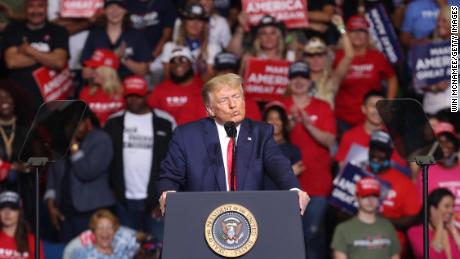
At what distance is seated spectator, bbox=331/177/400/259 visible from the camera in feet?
27.1

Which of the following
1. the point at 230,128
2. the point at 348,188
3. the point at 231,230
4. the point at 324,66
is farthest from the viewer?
the point at 324,66

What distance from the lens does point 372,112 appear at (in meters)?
9.18

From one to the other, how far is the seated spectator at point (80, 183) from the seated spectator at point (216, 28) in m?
1.50

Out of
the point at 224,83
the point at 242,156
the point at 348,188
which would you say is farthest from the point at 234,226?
the point at 348,188

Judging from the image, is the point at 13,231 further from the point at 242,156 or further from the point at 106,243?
the point at 242,156

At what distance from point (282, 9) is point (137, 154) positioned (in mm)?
2008

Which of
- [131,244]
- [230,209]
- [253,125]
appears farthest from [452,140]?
[230,209]

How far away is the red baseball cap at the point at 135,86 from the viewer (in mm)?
9156

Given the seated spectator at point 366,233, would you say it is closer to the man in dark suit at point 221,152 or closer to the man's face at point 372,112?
the man's face at point 372,112

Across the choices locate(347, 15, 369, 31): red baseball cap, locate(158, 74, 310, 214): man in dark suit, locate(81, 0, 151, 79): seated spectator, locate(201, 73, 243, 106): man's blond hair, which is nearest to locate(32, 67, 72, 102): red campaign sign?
locate(81, 0, 151, 79): seated spectator

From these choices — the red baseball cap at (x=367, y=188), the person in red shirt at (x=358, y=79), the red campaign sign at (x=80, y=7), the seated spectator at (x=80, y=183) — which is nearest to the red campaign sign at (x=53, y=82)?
the red campaign sign at (x=80, y=7)

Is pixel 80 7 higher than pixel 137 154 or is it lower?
higher

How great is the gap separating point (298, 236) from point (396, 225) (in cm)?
387

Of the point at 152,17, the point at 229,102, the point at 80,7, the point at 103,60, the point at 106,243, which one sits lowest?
the point at 106,243
